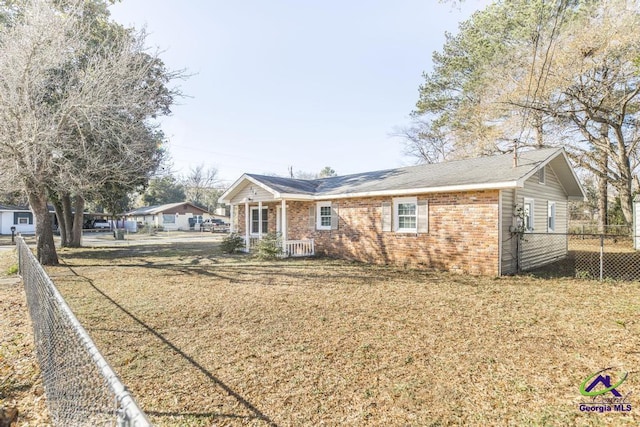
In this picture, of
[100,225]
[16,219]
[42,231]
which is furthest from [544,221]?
[100,225]

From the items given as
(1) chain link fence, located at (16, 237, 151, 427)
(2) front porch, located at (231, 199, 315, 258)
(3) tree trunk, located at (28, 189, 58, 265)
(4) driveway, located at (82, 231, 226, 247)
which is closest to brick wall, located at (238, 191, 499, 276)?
(2) front porch, located at (231, 199, 315, 258)

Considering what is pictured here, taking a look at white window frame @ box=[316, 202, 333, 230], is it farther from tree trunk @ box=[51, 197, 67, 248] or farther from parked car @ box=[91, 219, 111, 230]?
parked car @ box=[91, 219, 111, 230]

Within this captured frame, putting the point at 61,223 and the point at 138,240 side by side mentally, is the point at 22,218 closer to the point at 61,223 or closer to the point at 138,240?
the point at 138,240

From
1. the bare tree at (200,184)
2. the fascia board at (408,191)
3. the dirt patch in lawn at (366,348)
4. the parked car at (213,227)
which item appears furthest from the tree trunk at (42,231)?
the bare tree at (200,184)

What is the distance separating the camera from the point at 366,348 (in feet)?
14.6

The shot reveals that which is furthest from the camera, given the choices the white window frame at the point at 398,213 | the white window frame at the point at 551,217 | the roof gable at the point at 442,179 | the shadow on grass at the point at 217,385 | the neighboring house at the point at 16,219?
the neighboring house at the point at 16,219

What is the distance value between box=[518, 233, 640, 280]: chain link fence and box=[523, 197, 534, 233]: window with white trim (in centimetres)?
28

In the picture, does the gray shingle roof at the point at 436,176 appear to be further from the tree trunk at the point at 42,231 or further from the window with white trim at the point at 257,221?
A: the tree trunk at the point at 42,231

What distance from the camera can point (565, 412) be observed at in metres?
3.06

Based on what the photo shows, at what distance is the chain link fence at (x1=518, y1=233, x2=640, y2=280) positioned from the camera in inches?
386

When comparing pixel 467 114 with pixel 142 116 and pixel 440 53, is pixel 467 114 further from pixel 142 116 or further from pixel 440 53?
pixel 142 116

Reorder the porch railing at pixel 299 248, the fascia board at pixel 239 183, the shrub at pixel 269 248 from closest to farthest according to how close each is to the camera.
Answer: the shrub at pixel 269 248
the fascia board at pixel 239 183
the porch railing at pixel 299 248

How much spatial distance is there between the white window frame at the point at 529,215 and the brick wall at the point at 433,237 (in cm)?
200

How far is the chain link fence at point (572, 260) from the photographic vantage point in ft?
32.2
